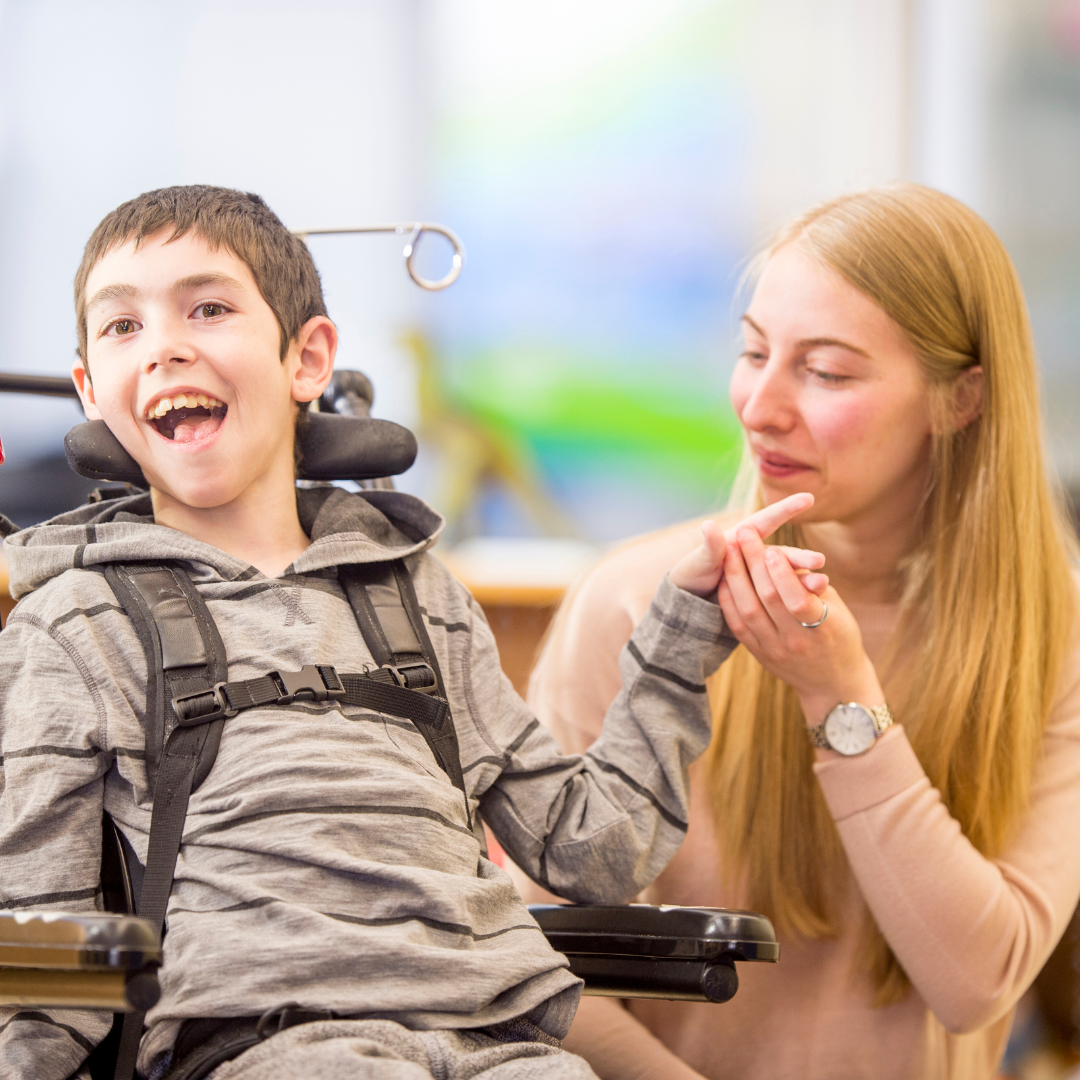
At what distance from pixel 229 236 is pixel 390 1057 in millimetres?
557

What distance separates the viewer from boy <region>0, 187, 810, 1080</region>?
0.72 m

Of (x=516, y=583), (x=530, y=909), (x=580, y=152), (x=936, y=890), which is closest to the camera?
(x=530, y=909)

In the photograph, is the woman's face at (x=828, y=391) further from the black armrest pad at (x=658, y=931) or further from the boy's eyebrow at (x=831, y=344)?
the black armrest pad at (x=658, y=931)

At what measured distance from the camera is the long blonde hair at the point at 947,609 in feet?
3.70

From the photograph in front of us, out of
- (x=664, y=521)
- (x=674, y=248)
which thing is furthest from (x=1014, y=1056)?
(x=674, y=248)

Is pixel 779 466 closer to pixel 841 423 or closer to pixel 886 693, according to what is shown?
pixel 841 423

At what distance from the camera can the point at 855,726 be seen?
3.42ft

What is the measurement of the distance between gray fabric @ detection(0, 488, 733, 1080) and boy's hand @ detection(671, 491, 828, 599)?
0.63 ft

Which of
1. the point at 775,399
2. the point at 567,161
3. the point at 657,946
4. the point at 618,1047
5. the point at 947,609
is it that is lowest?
the point at 618,1047

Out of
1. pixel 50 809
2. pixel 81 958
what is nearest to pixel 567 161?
pixel 50 809

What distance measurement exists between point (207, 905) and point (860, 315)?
756 millimetres

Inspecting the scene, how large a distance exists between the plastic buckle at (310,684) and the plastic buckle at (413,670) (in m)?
0.05

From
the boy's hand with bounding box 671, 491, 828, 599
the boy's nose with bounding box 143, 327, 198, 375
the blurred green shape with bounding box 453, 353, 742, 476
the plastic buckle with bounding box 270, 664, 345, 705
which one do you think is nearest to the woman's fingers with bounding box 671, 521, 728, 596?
the boy's hand with bounding box 671, 491, 828, 599

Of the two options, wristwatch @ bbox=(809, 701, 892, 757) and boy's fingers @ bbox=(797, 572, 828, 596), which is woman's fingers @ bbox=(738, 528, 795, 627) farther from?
wristwatch @ bbox=(809, 701, 892, 757)
